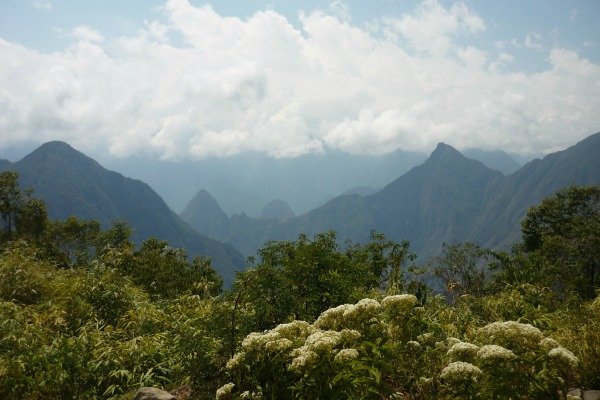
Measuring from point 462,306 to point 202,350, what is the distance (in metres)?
8.80

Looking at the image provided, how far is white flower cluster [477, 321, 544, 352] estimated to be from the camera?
4.47 metres

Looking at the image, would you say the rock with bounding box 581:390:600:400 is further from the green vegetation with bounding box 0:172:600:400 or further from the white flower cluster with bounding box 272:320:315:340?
the white flower cluster with bounding box 272:320:315:340

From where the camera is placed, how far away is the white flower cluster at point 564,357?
4.01m

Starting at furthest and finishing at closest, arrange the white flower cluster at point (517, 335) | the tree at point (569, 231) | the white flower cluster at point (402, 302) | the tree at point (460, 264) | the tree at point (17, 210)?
1. the tree at point (17, 210)
2. the tree at point (460, 264)
3. the tree at point (569, 231)
4. the white flower cluster at point (402, 302)
5. the white flower cluster at point (517, 335)

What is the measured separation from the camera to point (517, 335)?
4508mm

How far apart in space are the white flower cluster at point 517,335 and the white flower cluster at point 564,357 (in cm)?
33

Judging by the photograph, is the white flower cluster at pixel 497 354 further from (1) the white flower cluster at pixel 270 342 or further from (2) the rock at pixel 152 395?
(2) the rock at pixel 152 395

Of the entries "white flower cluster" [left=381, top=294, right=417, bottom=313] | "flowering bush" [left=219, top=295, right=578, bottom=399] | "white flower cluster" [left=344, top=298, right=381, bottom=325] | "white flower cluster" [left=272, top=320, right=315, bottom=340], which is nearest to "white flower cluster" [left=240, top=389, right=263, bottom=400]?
"flowering bush" [left=219, top=295, right=578, bottom=399]

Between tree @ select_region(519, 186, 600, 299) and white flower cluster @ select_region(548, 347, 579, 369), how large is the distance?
33.1 m

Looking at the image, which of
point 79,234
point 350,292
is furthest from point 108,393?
point 79,234

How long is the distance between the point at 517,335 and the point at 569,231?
49.7 metres

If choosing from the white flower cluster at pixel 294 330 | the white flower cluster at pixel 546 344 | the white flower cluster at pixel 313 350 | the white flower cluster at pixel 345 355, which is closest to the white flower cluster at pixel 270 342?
the white flower cluster at pixel 294 330

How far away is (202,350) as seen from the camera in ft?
21.5

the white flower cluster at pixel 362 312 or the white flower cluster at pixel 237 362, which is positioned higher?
the white flower cluster at pixel 362 312
